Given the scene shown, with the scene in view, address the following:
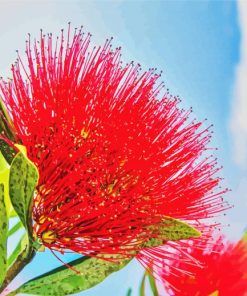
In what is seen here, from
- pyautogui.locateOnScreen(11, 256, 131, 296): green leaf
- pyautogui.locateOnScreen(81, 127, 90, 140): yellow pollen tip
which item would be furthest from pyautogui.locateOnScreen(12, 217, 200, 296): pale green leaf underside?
pyautogui.locateOnScreen(81, 127, 90, 140): yellow pollen tip

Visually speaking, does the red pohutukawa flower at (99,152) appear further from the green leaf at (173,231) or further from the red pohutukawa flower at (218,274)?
the red pohutukawa flower at (218,274)

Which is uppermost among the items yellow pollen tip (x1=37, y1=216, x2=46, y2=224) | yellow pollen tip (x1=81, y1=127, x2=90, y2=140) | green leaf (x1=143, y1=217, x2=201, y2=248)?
yellow pollen tip (x1=81, y1=127, x2=90, y2=140)

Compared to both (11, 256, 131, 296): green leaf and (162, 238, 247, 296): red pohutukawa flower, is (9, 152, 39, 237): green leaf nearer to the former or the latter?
(11, 256, 131, 296): green leaf

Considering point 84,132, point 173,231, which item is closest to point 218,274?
point 173,231

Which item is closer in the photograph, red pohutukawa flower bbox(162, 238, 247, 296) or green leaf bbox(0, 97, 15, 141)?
green leaf bbox(0, 97, 15, 141)

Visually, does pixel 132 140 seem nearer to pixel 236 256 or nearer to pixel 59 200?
pixel 59 200

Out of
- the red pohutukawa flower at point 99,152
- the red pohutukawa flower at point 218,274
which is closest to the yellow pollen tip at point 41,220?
the red pohutukawa flower at point 99,152
